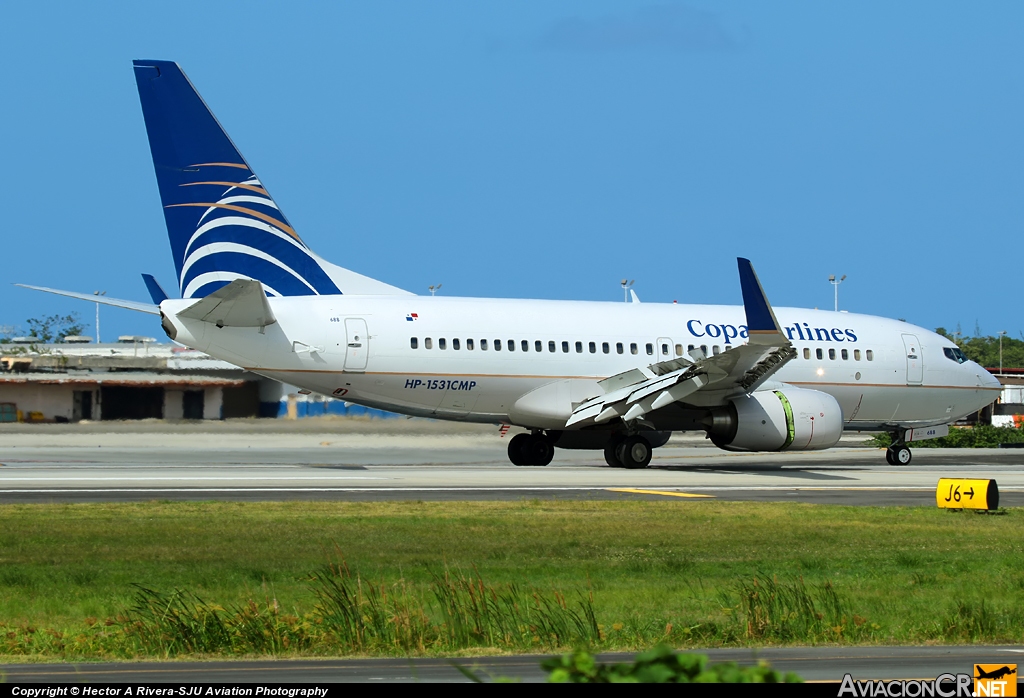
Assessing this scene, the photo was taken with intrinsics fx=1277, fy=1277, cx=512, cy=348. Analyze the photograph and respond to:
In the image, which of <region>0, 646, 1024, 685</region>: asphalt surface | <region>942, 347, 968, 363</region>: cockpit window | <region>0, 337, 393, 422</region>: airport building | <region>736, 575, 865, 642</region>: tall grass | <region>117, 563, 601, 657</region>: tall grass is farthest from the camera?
<region>0, 337, 393, 422</region>: airport building

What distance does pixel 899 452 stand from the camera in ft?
120

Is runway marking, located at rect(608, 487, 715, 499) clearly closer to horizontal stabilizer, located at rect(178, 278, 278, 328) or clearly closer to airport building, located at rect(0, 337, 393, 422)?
horizontal stabilizer, located at rect(178, 278, 278, 328)

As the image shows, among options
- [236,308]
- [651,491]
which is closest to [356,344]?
[236,308]

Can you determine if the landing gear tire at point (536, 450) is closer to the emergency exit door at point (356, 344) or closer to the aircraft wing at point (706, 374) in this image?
the aircraft wing at point (706, 374)

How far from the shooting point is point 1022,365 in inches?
4867

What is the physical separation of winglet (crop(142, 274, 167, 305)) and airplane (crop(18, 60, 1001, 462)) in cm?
6

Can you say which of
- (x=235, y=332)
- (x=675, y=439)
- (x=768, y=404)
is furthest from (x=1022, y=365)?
(x=235, y=332)

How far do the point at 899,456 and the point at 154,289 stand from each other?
21177mm

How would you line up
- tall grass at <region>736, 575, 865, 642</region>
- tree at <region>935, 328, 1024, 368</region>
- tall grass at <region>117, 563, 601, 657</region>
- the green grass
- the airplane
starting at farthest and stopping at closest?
tree at <region>935, 328, 1024, 368</region> < the airplane < tall grass at <region>736, 575, 865, 642</region> < the green grass < tall grass at <region>117, 563, 601, 657</region>

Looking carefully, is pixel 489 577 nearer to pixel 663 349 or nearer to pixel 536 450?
pixel 536 450

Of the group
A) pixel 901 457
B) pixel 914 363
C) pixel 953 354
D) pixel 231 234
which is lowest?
pixel 901 457

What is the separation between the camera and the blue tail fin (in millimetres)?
29578

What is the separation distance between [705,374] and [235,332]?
11.0 metres

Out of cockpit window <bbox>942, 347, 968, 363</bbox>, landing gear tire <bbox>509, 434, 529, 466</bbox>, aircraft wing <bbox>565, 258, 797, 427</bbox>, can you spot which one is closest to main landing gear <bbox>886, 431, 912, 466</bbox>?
cockpit window <bbox>942, 347, 968, 363</bbox>
